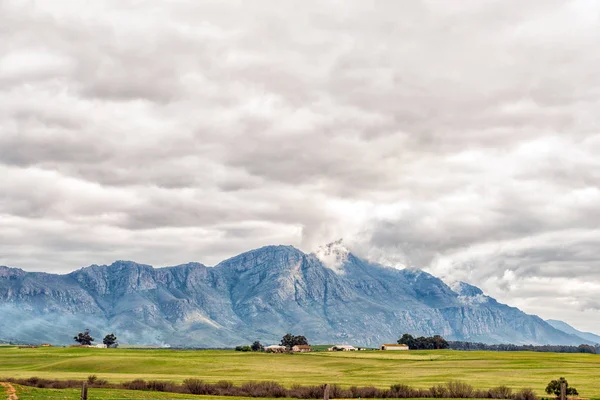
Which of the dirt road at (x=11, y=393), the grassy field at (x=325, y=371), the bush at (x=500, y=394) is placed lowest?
the grassy field at (x=325, y=371)

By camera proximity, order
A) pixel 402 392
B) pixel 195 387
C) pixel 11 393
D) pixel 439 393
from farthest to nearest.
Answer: pixel 195 387, pixel 402 392, pixel 439 393, pixel 11 393

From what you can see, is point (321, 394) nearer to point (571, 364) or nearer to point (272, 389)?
point (272, 389)

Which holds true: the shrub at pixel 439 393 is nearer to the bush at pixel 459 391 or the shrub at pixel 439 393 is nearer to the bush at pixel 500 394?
the bush at pixel 459 391

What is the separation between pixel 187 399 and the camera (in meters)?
77.4

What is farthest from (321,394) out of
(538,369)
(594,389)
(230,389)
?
(538,369)

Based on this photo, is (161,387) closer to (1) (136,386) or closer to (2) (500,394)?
(1) (136,386)

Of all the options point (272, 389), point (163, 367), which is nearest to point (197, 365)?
point (163, 367)

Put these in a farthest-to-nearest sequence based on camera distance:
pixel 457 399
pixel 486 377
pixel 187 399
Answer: pixel 486 377 < pixel 457 399 < pixel 187 399

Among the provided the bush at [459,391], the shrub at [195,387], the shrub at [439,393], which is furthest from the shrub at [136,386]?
the bush at [459,391]

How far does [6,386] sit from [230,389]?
30586mm

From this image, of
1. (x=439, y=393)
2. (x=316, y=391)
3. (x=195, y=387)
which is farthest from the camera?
(x=195, y=387)

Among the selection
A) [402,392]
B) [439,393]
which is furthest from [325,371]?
[439,393]

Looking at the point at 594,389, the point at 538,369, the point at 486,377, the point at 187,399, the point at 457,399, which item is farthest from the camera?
the point at 538,369

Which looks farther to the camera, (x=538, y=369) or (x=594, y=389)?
(x=538, y=369)
